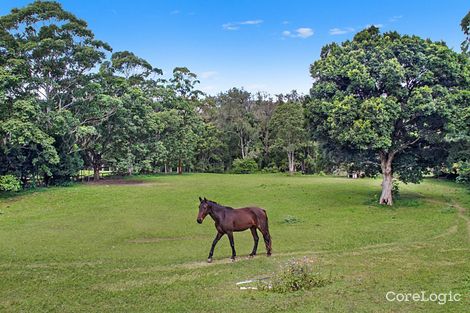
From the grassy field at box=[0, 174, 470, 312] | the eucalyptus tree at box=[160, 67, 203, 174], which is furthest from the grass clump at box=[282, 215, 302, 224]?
the eucalyptus tree at box=[160, 67, 203, 174]

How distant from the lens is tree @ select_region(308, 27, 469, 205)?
1035 inches

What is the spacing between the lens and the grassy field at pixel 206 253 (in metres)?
10.1

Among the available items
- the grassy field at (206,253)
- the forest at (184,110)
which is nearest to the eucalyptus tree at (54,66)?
the forest at (184,110)

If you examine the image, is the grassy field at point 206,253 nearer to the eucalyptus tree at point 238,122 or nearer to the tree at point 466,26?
the tree at point 466,26

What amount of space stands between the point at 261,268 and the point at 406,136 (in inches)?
784

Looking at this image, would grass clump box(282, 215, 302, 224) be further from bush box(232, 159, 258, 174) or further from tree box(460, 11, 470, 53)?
bush box(232, 159, 258, 174)

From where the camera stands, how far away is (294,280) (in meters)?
10.8

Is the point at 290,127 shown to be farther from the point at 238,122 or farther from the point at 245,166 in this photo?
the point at 238,122

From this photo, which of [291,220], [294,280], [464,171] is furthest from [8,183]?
[464,171]

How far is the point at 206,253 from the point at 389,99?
56.3 feet

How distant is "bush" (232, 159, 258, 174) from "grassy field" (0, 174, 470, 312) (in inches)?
1678

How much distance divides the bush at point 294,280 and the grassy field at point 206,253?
0.28 metres

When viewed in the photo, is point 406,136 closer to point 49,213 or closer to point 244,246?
point 244,246

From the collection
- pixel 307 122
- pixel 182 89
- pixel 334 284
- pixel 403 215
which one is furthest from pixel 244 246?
pixel 182 89
